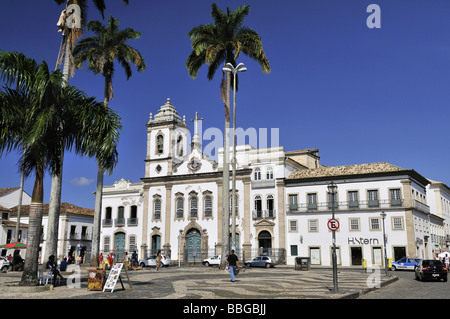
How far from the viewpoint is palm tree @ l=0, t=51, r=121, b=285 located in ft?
49.8

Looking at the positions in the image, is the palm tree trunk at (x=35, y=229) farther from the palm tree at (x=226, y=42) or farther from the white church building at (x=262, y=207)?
the white church building at (x=262, y=207)

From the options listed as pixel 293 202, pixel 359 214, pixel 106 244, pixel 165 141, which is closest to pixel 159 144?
pixel 165 141

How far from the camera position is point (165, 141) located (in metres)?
55.0

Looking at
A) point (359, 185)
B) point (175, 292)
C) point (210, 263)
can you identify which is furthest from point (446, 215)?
point (175, 292)

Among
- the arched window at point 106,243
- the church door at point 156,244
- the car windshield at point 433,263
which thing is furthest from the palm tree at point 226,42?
the arched window at point 106,243

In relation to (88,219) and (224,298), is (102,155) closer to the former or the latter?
(224,298)

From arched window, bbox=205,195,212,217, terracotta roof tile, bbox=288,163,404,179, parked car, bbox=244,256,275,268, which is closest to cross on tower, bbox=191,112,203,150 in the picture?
arched window, bbox=205,195,212,217

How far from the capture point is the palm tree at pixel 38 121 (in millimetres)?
15180

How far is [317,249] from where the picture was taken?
151ft

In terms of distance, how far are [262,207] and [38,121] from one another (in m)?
35.5

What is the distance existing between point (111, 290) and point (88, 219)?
5215 centimetres

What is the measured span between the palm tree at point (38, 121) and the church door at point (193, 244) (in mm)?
35313

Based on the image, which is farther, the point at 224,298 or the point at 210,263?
the point at 210,263

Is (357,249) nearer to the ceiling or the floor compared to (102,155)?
nearer to the floor
